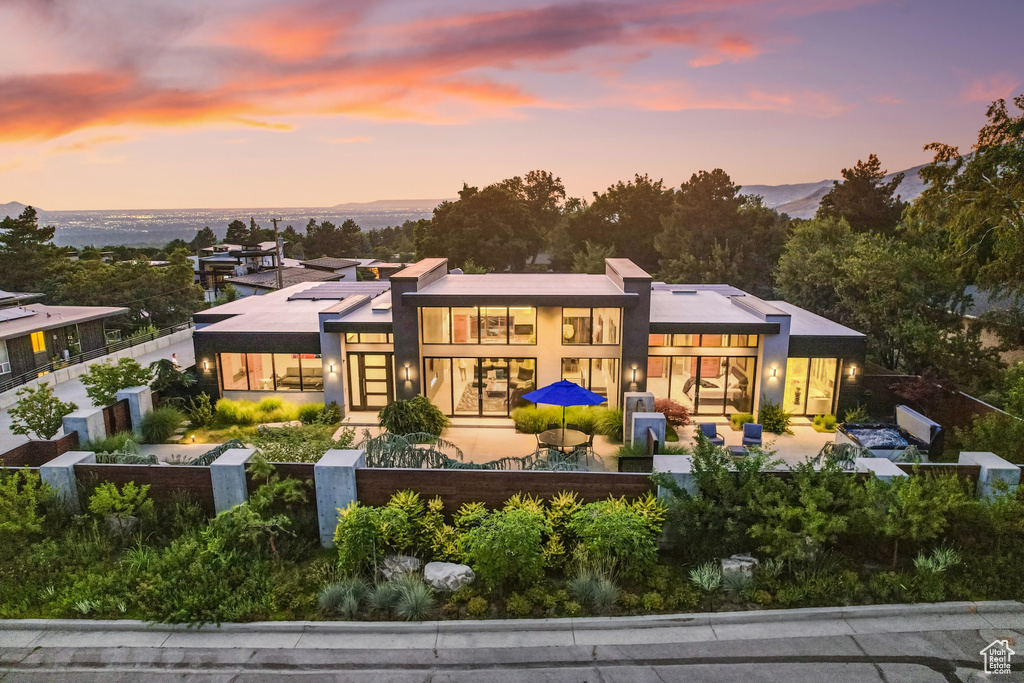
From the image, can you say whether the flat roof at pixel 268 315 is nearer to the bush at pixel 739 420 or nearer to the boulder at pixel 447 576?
the boulder at pixel 447 576

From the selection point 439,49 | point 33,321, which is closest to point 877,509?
point 439,49

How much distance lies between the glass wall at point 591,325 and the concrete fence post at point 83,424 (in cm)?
1330

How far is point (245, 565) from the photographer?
10211 mm

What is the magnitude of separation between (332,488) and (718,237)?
45.7 metres

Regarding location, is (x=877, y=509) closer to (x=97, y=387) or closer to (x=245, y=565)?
(x=245, y=565)

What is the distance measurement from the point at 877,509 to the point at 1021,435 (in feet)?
20.3

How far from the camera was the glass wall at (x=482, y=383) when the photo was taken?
63.7 ft

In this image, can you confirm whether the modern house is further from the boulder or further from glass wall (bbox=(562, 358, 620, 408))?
the boulder

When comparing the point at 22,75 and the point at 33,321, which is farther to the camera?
the point at 22,75

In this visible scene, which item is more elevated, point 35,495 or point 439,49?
point 439,49

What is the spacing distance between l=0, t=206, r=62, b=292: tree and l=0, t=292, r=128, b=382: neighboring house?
42.3ft

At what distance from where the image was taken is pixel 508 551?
9516mm

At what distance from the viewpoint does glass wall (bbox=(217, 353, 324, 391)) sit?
20.0 m

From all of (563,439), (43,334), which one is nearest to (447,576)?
(563,439)
